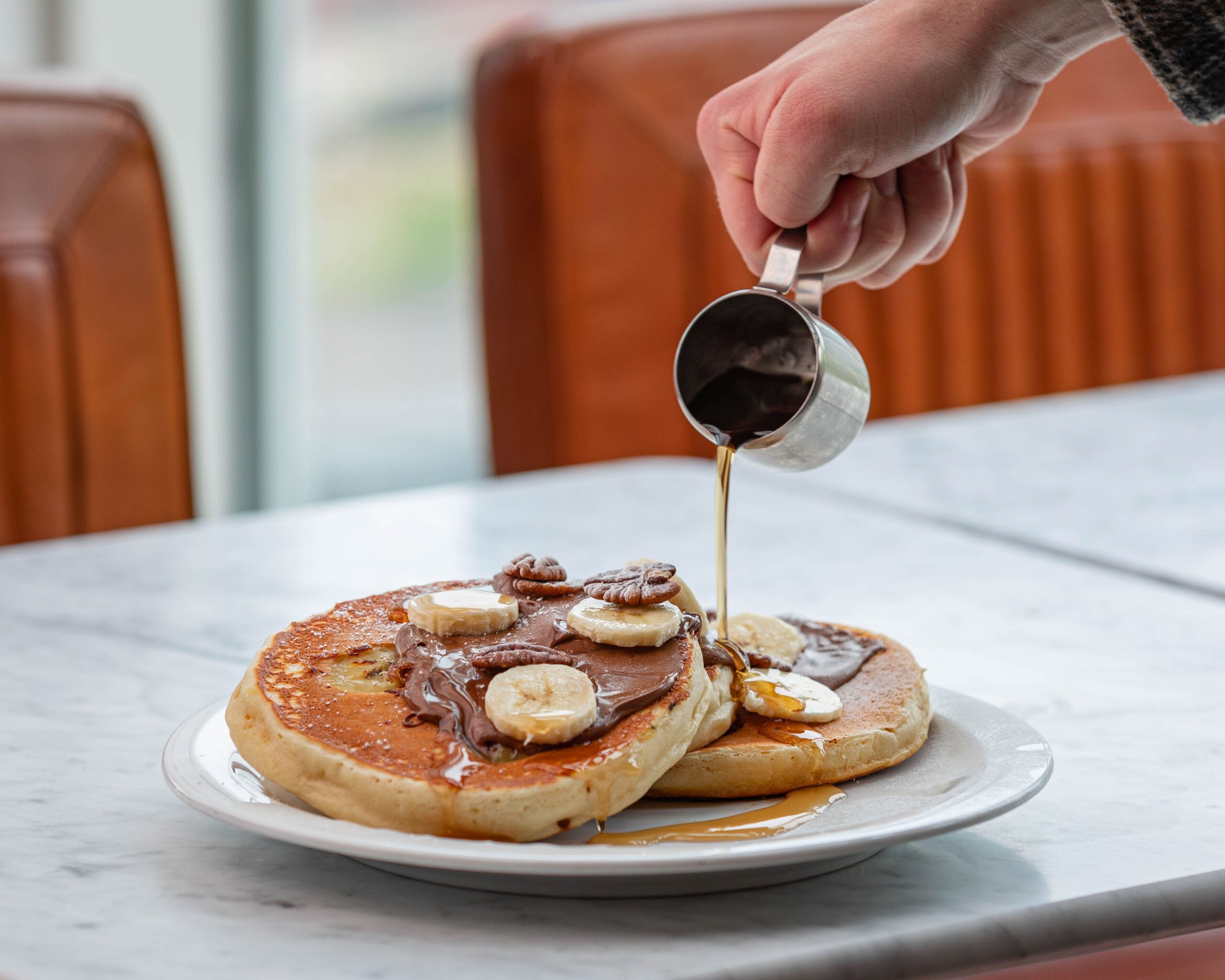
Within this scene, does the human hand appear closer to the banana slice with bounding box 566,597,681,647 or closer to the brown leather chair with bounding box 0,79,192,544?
the banana slice with bounding box 566,597,681,647

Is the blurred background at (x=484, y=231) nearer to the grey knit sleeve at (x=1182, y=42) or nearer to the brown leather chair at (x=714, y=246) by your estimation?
the brown leather chair at (x=714, y=246)

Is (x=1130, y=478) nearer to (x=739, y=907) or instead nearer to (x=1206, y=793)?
(x=1206, y=793)

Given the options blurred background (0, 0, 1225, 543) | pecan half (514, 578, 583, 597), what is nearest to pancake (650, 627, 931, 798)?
pecan half (514, 578, 583, 597)

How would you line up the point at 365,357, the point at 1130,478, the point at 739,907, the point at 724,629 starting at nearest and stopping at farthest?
the point at 739,907 < the point at 724,629 < the point at 1130,478 < the point at 365,357

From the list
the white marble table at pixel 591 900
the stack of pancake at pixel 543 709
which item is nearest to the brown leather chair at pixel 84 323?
the white marble table at pixel 591 900

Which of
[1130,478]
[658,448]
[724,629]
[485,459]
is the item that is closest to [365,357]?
[485,459]

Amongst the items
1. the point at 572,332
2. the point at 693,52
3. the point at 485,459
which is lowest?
the point at 485,459

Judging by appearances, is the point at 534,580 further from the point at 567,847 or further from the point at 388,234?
the point at 388,234

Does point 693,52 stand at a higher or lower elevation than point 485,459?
higher
